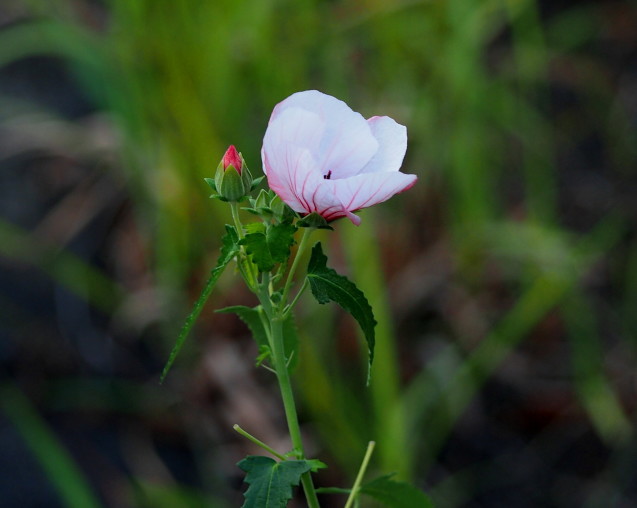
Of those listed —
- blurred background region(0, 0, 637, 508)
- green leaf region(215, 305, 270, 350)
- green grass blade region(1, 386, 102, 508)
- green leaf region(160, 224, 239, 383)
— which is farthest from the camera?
blurred background region(0, 0, 637, 508)

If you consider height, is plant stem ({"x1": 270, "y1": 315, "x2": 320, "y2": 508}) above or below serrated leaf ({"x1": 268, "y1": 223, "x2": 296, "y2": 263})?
below

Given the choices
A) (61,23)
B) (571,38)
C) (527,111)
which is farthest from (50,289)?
(571,38)

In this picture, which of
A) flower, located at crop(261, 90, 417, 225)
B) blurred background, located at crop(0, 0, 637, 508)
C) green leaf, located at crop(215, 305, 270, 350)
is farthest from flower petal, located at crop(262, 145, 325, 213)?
blurred background, located at crop(0, 0, 637, 508)

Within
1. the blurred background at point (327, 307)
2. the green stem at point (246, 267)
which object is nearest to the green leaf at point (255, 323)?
the green stem at point (246, 267)

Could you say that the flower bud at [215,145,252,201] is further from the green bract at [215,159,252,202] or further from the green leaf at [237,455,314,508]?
the green leaf at [237,455,314,508]

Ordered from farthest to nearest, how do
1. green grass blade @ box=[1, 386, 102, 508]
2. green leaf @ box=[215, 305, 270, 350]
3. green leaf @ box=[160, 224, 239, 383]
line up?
green grass blade @ box=[1, 386, 102, 508] → green leaf @ box=[215, 305, 270, 350] → green leaf @ box=[160, 224, 239, 383]

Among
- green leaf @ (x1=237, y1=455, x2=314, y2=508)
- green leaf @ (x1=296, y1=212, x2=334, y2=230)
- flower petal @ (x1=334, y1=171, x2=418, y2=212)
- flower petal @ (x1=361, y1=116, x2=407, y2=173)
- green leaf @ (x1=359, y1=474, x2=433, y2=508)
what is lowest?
green leaf @ (x1=359, y1=474, x2=433, y2=508)

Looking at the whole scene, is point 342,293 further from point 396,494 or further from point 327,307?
point 327,307

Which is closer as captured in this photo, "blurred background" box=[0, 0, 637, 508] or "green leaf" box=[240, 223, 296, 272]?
"green leaf" box=[240, 223, 296, 272]
